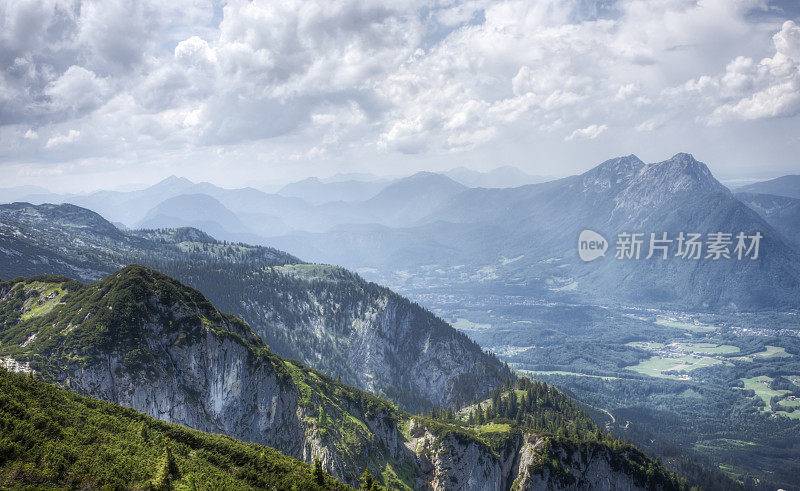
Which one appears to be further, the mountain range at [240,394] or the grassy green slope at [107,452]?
the mountain range at [240,394]

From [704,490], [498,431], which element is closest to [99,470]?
[498,431]

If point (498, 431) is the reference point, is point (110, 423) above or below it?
above

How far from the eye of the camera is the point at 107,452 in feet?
133

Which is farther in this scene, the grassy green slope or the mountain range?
the mountain range

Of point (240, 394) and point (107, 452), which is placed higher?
point (107, 452)

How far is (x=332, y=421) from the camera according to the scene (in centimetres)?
9469

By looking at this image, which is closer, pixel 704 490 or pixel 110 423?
pixel 110 423

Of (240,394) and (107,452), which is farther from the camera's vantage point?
(240,394)

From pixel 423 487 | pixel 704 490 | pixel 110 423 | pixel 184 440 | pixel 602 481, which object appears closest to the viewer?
pixel 110 423

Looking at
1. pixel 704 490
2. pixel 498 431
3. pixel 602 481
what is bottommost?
pixel 704 490

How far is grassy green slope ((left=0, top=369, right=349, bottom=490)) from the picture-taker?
3503cm

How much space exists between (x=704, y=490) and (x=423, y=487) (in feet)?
398

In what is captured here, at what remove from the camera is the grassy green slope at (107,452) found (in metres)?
35.0

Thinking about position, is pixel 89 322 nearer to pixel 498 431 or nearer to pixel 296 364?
pixel 296 364
